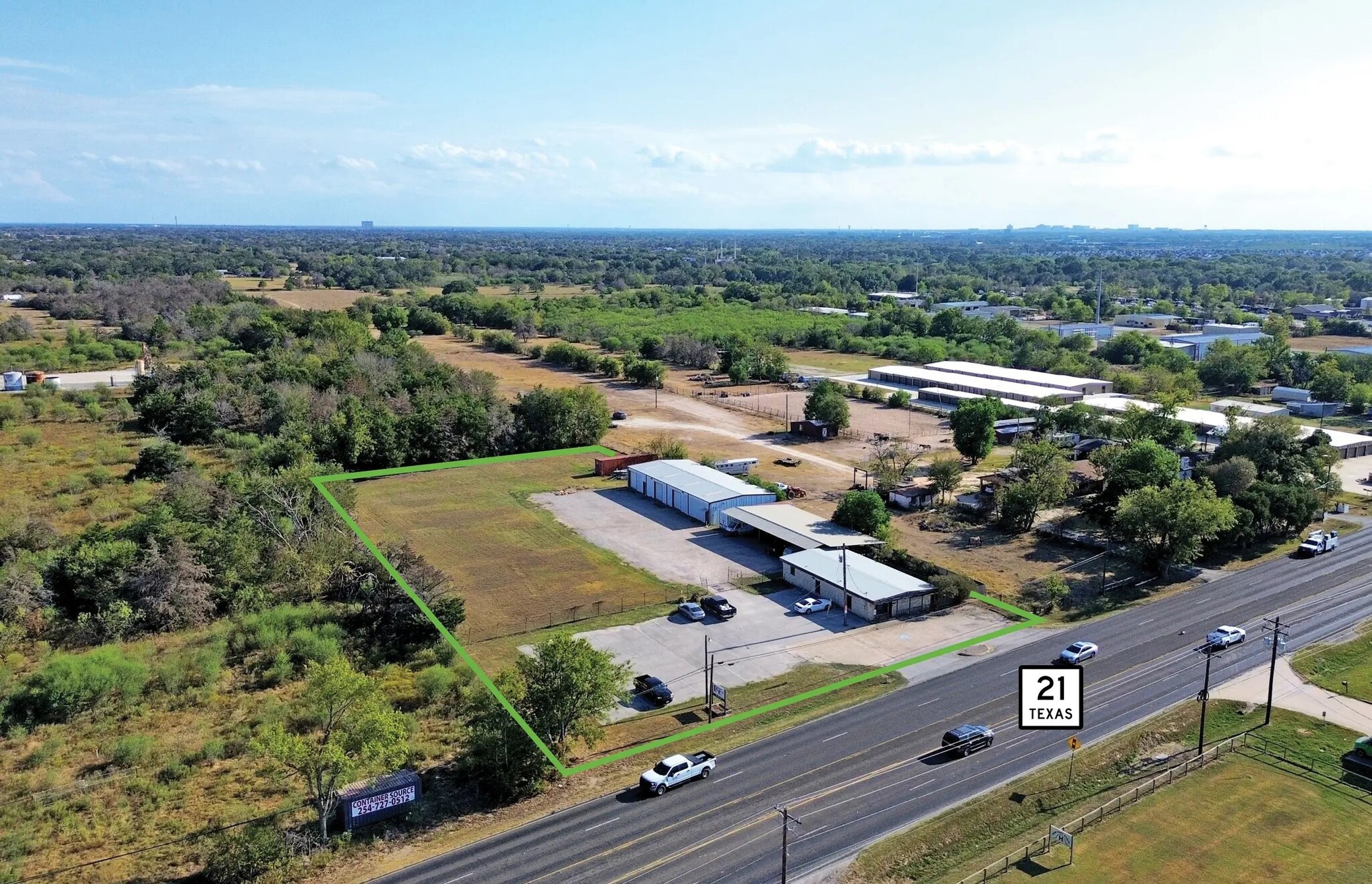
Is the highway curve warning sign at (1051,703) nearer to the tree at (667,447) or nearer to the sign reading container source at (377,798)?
the sign reading container source at (377,798)

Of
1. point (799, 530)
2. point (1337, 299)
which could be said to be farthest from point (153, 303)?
point (1337, 299)

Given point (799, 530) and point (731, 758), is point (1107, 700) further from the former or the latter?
point (799, 530)

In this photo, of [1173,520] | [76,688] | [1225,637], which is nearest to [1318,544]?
[1173,520]

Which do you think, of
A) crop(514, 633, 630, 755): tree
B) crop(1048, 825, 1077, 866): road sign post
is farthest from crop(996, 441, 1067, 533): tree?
crop(514, 633, 630, 755): tree

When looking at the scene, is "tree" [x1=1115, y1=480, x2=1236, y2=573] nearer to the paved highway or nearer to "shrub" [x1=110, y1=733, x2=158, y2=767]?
the paved highway

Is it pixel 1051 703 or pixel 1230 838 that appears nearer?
pixel 1230 838

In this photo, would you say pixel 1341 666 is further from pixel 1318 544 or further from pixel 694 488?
pixel 694 488
